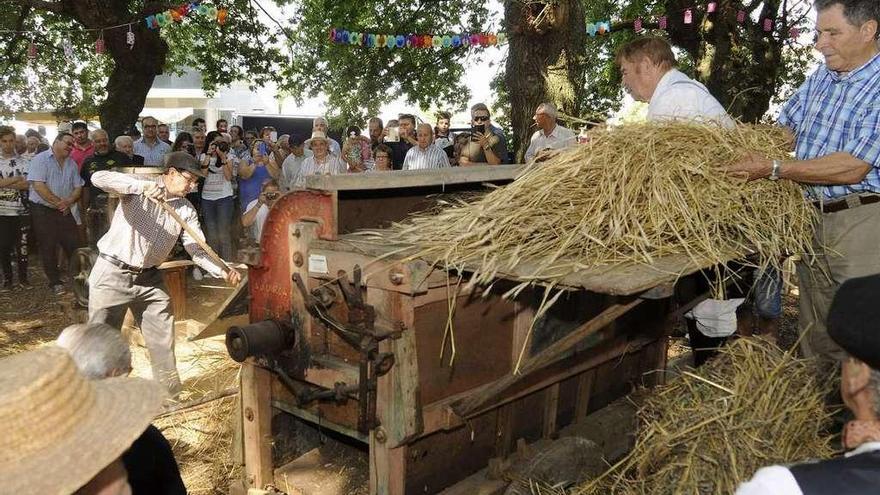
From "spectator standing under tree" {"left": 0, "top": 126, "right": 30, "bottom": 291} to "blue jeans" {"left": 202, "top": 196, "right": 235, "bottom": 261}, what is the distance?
2.57m

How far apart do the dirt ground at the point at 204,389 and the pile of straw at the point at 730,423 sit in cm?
149

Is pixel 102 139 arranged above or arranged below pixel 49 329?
above

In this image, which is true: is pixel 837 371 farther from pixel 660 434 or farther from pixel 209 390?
pixel 209 390

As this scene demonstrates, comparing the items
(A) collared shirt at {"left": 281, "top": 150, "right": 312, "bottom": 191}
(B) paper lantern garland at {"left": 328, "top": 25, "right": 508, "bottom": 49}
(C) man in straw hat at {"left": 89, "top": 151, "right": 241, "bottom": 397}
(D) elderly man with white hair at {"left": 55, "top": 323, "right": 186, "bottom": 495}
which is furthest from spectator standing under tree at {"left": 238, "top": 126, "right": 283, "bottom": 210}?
(D) elderly man with white hair at {"left": 55, "top": 323, "right": 186, "bottom": 495}

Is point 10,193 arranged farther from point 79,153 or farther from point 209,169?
point 209,169

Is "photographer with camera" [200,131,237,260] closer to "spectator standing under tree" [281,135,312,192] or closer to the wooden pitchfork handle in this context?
"spectator standing under tree" [281,135,312,192]

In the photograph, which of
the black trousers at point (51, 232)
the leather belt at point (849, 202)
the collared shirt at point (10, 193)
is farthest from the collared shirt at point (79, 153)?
the leather belt at point (849, 202)

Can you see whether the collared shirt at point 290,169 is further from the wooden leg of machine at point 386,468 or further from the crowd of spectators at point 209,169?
the wooden leg of machine at point 386,468

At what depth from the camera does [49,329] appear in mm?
7777

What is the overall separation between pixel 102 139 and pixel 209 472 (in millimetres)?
7644

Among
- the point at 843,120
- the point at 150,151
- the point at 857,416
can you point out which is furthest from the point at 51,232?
the point at 857,416

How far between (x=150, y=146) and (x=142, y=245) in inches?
268

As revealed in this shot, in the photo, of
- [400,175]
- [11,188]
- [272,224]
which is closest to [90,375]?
[272,224]

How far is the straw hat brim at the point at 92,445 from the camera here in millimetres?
1396
